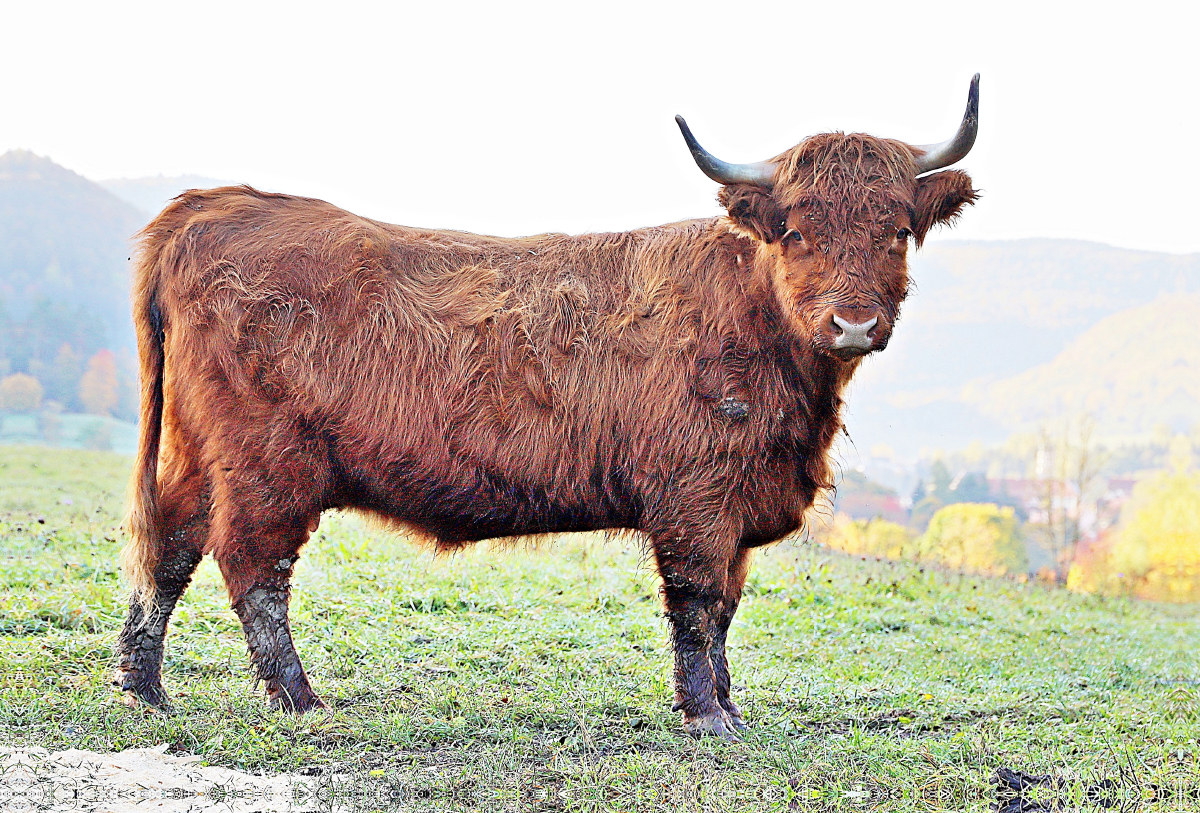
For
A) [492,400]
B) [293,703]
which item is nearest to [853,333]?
[492,400]

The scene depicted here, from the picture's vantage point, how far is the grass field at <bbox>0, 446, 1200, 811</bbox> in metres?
3.83

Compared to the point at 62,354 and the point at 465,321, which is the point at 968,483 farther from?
the point at 62,354

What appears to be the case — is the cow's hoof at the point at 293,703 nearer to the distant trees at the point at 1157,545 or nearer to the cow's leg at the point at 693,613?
the cow's leg at the point at 693,613

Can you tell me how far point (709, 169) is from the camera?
4.43 metres

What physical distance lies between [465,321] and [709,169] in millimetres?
1307

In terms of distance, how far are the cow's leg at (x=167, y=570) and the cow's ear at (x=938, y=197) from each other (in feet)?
11.6

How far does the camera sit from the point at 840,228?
4.22 m

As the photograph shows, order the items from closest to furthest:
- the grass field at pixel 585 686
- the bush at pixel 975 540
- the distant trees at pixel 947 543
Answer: the grass field at pixel 585 686
the distant trees at pixel 947 543
the bush at pixel 975 540

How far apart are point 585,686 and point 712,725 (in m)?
0.95

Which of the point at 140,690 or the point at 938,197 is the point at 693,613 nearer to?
the point at 938,197

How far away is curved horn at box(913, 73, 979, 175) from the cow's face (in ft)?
0.22

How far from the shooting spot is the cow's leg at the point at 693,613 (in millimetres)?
4453

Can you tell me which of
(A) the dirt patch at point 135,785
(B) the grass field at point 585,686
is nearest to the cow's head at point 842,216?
(B) the grass field at point 585,686

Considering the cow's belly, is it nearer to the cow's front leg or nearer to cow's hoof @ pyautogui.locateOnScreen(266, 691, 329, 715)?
the cow's front leg
